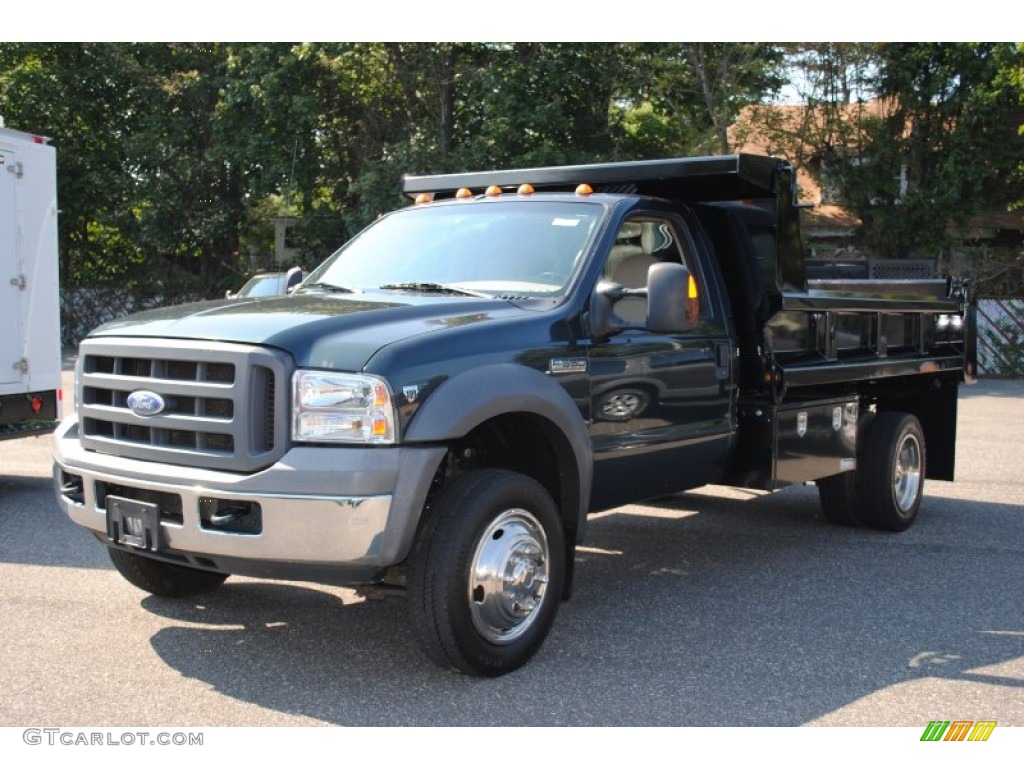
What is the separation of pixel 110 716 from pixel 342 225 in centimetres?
2511

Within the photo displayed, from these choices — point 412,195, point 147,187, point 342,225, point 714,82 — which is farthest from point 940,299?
point 147,187

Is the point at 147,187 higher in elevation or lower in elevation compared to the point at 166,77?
lower

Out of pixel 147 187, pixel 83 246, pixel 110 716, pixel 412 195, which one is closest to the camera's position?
pixel 110 716

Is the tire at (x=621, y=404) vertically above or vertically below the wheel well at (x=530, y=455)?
above

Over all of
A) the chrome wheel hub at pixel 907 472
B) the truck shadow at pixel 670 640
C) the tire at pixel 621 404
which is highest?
the tire at pixel 621 404

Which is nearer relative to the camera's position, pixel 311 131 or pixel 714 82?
pixel 714 82

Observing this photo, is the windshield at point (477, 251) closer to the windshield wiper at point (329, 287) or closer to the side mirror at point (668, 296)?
the windshield wiper at point (329, 287)

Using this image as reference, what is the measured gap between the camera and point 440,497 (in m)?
4.75

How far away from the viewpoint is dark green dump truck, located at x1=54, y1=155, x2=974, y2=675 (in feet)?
14.5

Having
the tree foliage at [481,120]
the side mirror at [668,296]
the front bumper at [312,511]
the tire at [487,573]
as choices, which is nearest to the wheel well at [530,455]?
the tire at [487,573]

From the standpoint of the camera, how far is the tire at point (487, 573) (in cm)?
459

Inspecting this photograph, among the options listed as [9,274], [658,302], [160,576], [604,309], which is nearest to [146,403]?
[160,576]

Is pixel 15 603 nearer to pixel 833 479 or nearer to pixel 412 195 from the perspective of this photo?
pixel 412 195

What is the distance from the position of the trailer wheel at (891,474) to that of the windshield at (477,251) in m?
3.27
